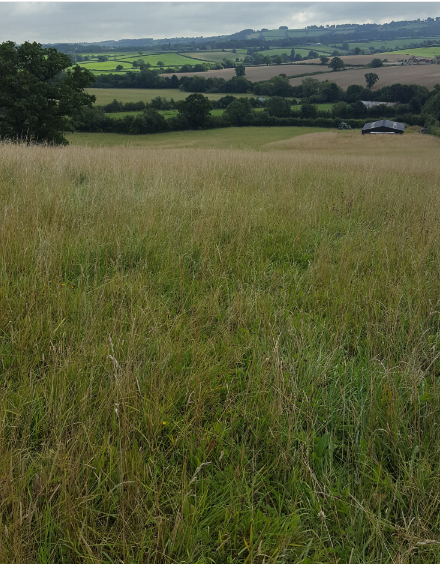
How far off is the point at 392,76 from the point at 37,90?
83.0 m

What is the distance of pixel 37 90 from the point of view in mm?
27672

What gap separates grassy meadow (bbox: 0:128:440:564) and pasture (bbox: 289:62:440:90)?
90.2m

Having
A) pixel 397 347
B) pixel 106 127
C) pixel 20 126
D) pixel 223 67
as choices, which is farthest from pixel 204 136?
pixel 223 67

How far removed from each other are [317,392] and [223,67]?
12972cm

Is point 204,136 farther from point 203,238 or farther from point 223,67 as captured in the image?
point 223,67

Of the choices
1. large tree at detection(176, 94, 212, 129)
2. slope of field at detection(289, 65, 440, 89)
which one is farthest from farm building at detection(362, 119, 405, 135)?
large tree at detection(176, 94, 212, 129)

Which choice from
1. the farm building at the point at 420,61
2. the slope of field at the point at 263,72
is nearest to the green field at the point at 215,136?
the slope of field at the point at 263,72

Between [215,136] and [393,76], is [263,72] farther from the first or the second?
[215,136]

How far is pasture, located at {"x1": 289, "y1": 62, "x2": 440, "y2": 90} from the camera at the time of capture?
78338mm

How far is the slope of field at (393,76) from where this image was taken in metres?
78.3

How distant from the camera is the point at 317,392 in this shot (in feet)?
6.88

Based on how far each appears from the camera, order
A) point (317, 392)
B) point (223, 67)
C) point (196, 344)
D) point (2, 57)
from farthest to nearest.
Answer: point (223, 67), point (2, 57), point (196, 344), point (317, 392)

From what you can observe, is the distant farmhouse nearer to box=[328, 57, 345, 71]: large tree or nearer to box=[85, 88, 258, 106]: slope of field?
box=[85, 88, 258, 106]: slope of field

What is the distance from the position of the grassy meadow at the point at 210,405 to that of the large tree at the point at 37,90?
28320 millimetres
